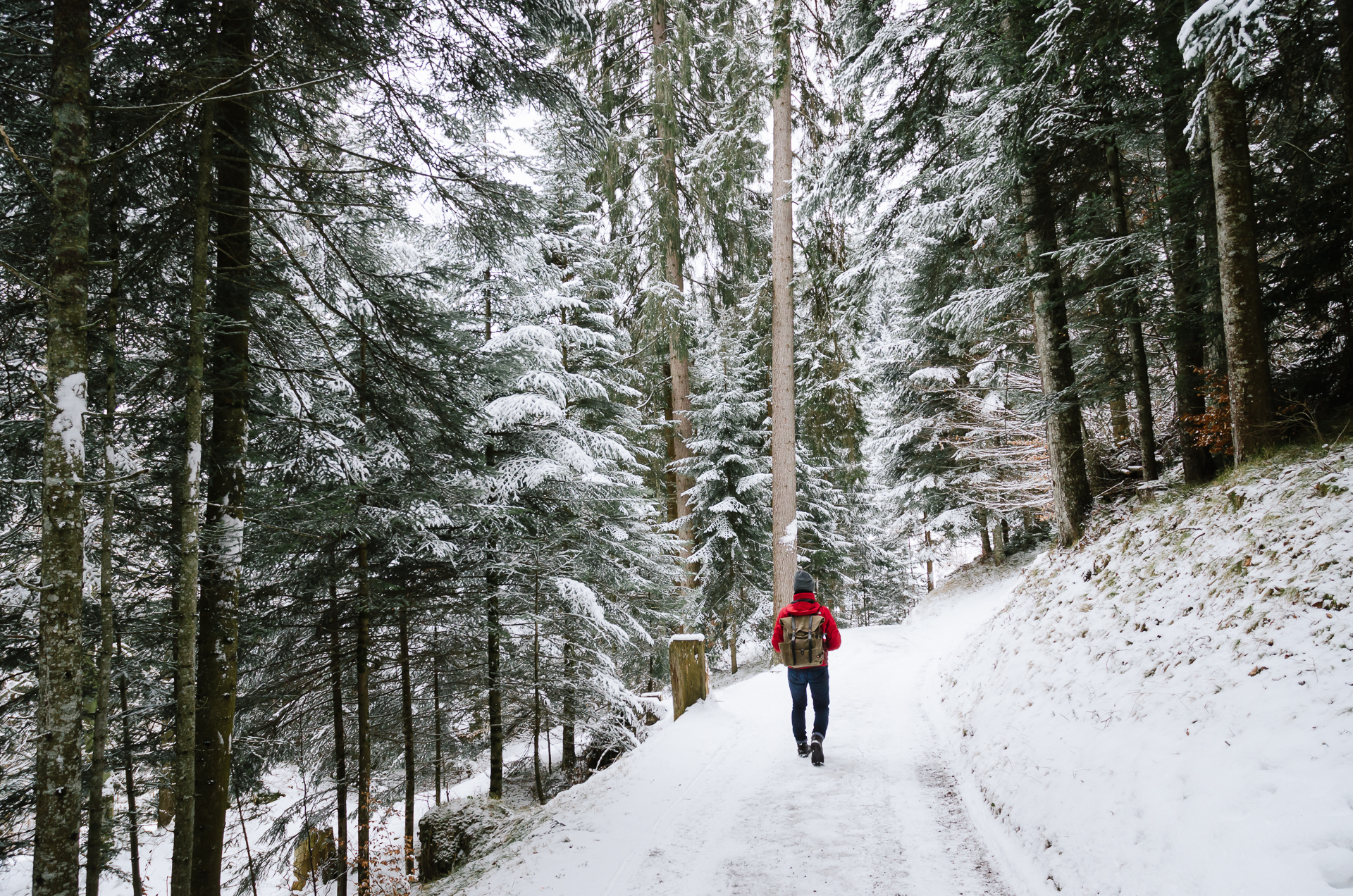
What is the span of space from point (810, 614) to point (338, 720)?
6070 mm

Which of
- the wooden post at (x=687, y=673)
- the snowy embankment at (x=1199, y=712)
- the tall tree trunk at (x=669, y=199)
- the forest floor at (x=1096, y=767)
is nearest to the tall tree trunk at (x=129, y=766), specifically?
the forest floor at (x=1096, y=767)

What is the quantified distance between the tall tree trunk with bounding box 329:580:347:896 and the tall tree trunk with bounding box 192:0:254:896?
7.07 feet

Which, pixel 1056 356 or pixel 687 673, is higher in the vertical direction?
pixel 1056 356

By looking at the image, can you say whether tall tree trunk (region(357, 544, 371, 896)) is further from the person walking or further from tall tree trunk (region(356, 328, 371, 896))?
the person walking

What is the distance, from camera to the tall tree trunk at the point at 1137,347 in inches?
288

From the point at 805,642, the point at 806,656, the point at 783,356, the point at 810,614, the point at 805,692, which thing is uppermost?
the point at 783,356

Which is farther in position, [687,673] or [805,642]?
[687,673]

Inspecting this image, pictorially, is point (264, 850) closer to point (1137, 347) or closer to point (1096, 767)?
point (1096, 767)

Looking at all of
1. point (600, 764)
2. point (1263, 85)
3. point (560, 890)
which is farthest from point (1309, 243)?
point (600, 764)

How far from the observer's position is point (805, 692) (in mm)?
5824

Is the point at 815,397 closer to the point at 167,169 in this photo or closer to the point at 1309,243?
the point at 1309,243

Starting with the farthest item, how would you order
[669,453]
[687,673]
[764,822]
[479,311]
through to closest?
[669,453] → [479,311] → [687,673] → [764,822]

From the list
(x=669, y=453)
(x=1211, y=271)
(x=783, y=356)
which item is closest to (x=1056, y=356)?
(x=1211, y=271)

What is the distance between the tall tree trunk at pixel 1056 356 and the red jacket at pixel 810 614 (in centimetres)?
459
